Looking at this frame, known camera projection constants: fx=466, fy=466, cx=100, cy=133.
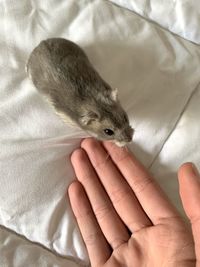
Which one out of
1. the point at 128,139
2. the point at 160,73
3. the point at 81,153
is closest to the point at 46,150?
the point at 81,153

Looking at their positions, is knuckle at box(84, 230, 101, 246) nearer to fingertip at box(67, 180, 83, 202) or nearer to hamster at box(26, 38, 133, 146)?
fingertip at box(67, 180, 83, 202)

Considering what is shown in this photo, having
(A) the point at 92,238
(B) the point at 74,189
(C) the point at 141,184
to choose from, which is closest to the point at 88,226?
(A) the point at 92,238

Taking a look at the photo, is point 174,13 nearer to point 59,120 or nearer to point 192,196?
point 59,120

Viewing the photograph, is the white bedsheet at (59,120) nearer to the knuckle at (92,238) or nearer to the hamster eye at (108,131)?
the knuckle at (92,238)

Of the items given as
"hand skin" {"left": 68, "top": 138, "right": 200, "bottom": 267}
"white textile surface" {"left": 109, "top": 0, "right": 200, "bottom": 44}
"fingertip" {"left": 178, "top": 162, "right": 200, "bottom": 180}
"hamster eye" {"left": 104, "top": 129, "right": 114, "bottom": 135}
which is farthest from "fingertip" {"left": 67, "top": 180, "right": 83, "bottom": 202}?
"white textile surface" {"left": 109, "top": 0, "right": 200, "bottom": 44}

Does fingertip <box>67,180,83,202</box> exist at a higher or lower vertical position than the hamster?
lower
